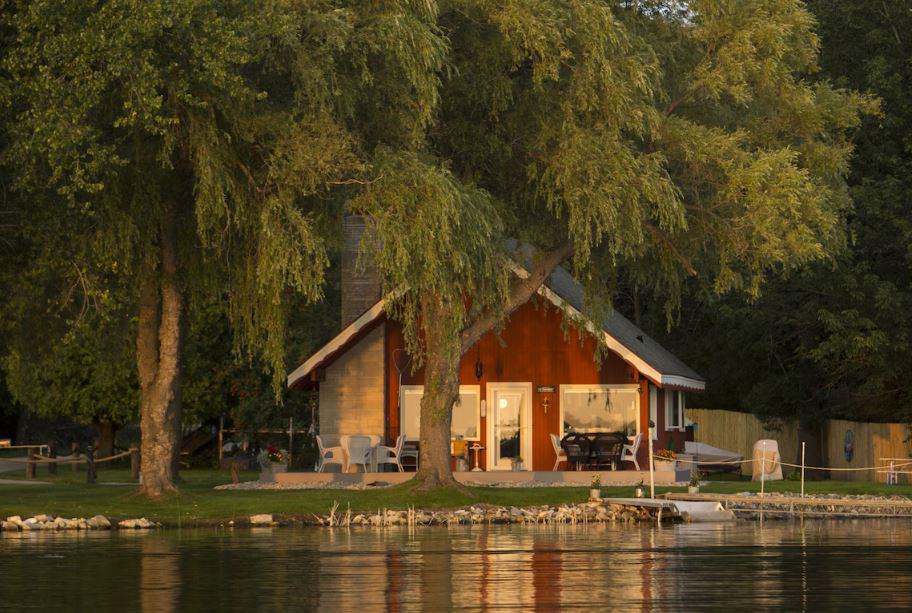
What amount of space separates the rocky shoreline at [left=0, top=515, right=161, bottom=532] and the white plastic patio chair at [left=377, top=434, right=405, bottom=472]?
1413 cm

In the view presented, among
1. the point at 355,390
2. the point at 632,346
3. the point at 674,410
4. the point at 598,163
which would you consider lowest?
the point at 674,410

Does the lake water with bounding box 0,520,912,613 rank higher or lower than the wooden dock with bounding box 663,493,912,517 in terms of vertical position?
lower

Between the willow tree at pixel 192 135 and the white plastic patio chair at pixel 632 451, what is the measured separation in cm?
1395

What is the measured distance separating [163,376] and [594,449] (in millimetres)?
14686

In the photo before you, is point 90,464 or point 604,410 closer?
point 90,464

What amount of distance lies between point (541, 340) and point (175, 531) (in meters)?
18.7

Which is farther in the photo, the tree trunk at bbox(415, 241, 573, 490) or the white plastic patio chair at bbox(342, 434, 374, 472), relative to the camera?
the white plastic patio chair at bbox(342, 434, 374, 472)

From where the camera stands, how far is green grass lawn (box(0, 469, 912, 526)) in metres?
31.2

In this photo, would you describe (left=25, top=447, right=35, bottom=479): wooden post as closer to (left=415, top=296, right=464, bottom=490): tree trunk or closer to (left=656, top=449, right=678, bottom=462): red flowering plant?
(left=415, top=296, right=464, bottom=490): tree trunk

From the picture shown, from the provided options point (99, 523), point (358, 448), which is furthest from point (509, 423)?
point (99, 523)

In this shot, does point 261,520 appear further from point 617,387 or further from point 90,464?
point 617,387

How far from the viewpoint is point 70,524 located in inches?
1176

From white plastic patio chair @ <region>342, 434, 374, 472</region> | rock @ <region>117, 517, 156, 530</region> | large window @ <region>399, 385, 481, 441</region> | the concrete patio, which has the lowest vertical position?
rock @ <region>117, 517, 156, 530</region>

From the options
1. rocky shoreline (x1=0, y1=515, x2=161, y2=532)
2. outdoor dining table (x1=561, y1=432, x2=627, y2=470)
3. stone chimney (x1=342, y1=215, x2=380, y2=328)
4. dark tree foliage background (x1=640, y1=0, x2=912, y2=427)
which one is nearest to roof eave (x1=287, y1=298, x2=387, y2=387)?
stone chimney (x1=342, y1=215, x2=380, y2=328)
